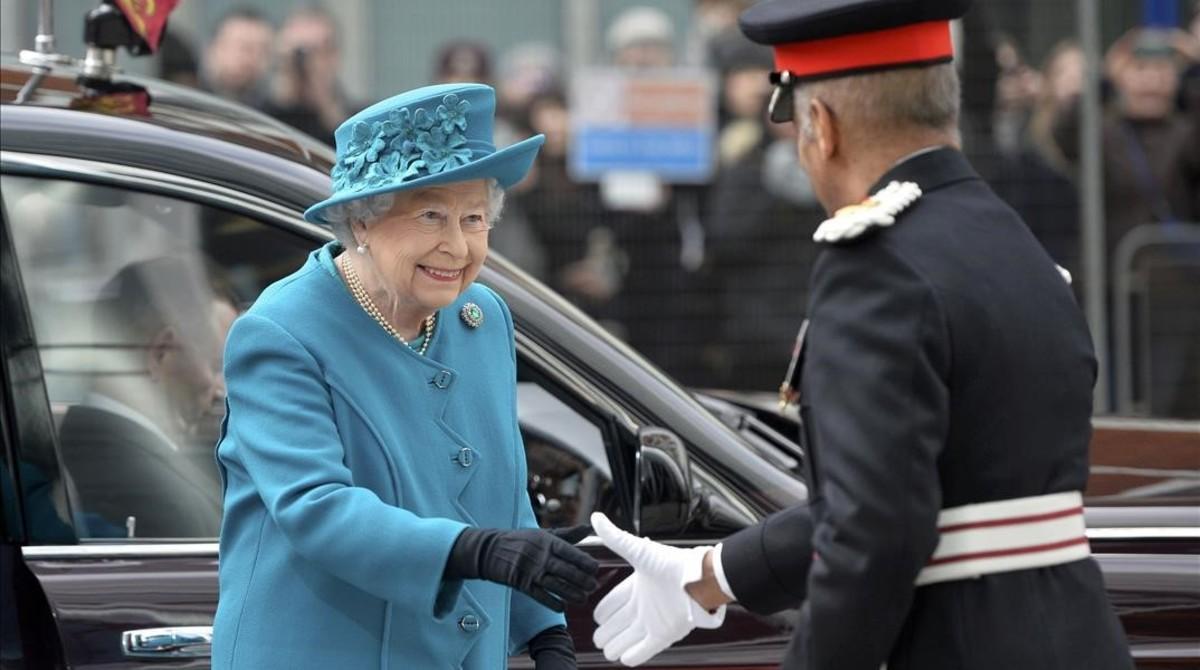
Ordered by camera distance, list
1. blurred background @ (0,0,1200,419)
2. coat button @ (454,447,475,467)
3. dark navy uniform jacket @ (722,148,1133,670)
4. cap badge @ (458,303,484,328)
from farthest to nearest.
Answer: blurred background @ (0,0,1200,419) < cap badge @ (458,303,484,328) < coat button @ (454,447,475,467) < dark navy uniform jacket @ (722,148,1133,670)

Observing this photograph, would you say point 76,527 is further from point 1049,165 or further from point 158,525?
point 1049,165

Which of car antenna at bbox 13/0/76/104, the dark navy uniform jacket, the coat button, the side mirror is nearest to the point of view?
the dark navy uniform jacket

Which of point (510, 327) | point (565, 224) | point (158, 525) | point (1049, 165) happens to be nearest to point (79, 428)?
point (158, 525)

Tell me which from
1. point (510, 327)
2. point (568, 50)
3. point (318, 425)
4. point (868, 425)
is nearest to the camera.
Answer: point (868, 425)

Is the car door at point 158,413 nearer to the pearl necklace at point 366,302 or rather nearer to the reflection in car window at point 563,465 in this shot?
the reflection in car window at point 563,465

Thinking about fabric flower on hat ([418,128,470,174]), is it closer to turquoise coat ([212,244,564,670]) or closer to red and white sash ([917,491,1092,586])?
turquoise coat ([212,244,564,670])

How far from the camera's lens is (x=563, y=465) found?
372 centimetres

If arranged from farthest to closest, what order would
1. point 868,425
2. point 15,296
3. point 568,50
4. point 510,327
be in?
point 568,50
point 15,296
point 510,327
point 868,425

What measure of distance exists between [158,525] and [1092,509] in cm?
169

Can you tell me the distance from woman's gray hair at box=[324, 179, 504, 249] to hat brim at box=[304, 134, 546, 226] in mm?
16

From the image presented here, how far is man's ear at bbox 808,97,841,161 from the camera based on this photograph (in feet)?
8.36

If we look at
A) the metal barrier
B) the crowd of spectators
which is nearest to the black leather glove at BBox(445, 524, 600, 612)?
the crowd of spectators

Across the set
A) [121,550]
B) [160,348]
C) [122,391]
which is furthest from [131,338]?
[121,550]

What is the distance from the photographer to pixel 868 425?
93.0 inches
